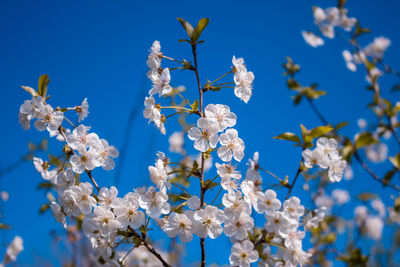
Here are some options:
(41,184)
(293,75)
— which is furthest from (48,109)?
(293,75)

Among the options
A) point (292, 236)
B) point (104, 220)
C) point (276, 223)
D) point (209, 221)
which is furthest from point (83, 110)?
point (292, 236)

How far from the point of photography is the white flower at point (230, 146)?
5.42ft

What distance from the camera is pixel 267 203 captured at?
1.62 m

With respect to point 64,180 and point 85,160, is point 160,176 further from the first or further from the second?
point 64,180

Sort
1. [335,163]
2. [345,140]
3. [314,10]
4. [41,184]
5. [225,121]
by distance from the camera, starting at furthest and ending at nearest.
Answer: [314,10]
[41,184]
[345,140]
[335,163]
[225,121]

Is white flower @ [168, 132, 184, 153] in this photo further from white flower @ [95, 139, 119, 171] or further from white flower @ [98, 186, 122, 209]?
white flower @ [98, 186, 122, 209]

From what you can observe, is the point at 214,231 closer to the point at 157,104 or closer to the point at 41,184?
the point at 157,104

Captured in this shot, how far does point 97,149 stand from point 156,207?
49cm

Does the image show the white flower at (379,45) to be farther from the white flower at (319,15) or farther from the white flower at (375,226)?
the white flower at (375,226)

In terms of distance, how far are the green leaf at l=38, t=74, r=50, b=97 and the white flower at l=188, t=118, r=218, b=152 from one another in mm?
866

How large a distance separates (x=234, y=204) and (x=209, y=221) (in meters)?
0.15

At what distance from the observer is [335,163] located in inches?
75.7

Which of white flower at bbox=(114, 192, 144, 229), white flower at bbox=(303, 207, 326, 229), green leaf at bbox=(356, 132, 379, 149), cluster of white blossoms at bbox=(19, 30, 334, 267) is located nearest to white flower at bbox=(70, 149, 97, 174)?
cluster of white blossoms at bbox=(19, 30, 334, 267)

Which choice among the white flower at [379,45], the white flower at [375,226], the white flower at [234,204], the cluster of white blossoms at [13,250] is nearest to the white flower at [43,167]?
the white flower at [234,204]
